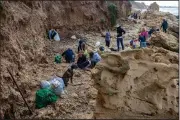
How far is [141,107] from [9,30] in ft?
17.2

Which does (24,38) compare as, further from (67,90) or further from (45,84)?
(67,90)

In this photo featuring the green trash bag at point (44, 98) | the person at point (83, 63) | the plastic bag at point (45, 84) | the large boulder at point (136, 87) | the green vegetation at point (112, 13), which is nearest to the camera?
the large boulder at point (136, 87)

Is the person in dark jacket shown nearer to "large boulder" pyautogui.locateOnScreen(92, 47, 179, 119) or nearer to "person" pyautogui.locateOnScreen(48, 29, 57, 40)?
"person" pyautogui.locateOnScreen(48, 29, 57, 40)

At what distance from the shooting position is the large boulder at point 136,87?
6477mm

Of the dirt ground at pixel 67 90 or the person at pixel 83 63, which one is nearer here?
the dirt ground at pixel 67 90

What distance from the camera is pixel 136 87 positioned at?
6.55 meters

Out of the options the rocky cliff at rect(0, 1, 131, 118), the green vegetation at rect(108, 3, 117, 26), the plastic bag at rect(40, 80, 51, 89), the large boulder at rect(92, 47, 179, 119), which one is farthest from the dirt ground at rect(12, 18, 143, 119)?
the green vegetation at rect(108, 3, 117, 26)

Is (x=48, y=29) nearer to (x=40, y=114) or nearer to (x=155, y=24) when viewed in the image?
(x=40, y=114)

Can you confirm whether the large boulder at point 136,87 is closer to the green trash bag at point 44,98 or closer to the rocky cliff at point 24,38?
the green trash bag at point 44,98

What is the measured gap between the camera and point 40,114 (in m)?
7.60

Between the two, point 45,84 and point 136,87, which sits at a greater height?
Result: point 136,87

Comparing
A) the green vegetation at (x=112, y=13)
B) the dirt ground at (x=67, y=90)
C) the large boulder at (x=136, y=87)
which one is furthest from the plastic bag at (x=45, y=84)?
the green vegetation at (x=112, y=13)

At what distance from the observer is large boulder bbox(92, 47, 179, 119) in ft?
21.2

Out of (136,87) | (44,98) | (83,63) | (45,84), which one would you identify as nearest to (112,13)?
(83,63)
